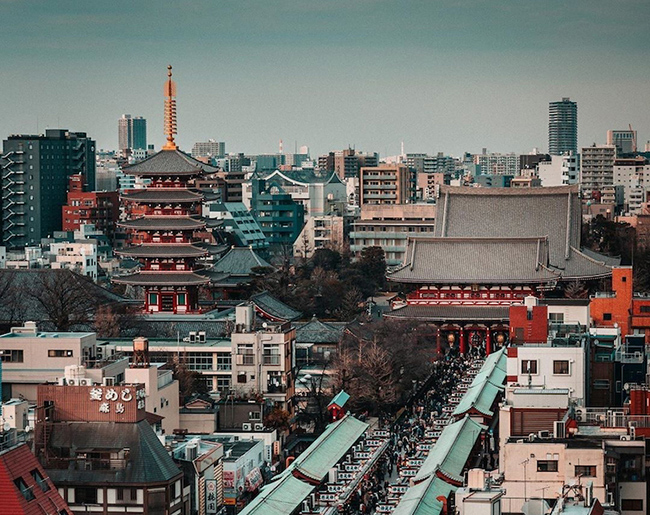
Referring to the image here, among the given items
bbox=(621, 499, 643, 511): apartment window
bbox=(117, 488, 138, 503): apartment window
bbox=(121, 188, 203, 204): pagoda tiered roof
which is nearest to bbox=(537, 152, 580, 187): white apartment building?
bbox=(121, 188, 203, 204): pagoda tiered roof

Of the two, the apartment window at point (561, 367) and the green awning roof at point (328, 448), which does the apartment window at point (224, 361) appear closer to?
the green awning roof at point (328, 448)

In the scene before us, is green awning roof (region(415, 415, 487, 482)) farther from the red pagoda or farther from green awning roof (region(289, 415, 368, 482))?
the red pagoda

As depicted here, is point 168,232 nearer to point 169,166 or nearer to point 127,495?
point 169,166

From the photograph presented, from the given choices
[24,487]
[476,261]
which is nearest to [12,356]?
[24,487]

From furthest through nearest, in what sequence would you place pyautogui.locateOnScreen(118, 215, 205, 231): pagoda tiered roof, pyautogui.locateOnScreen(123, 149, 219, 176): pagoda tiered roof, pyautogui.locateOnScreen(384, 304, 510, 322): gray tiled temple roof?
pyautogui.locateOnScreen(123, 149, 219, 176): pagoda tiered roof → pyautogui.locateOnScreen(118, 215, 205, 231): pagoda tiered roof → pyautogui.locateOnScreen(384, 304, 510, 322): gray tiled temple roof

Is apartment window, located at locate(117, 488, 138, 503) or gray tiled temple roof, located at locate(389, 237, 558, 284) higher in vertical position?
gray tiled temple roof, located at locate(389, 237, 558, 284)

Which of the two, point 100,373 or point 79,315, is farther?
point 79,315

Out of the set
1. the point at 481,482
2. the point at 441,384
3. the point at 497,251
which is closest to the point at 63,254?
the point at 497,251

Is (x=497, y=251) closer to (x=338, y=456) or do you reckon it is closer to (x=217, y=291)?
(x=217, y=291)
